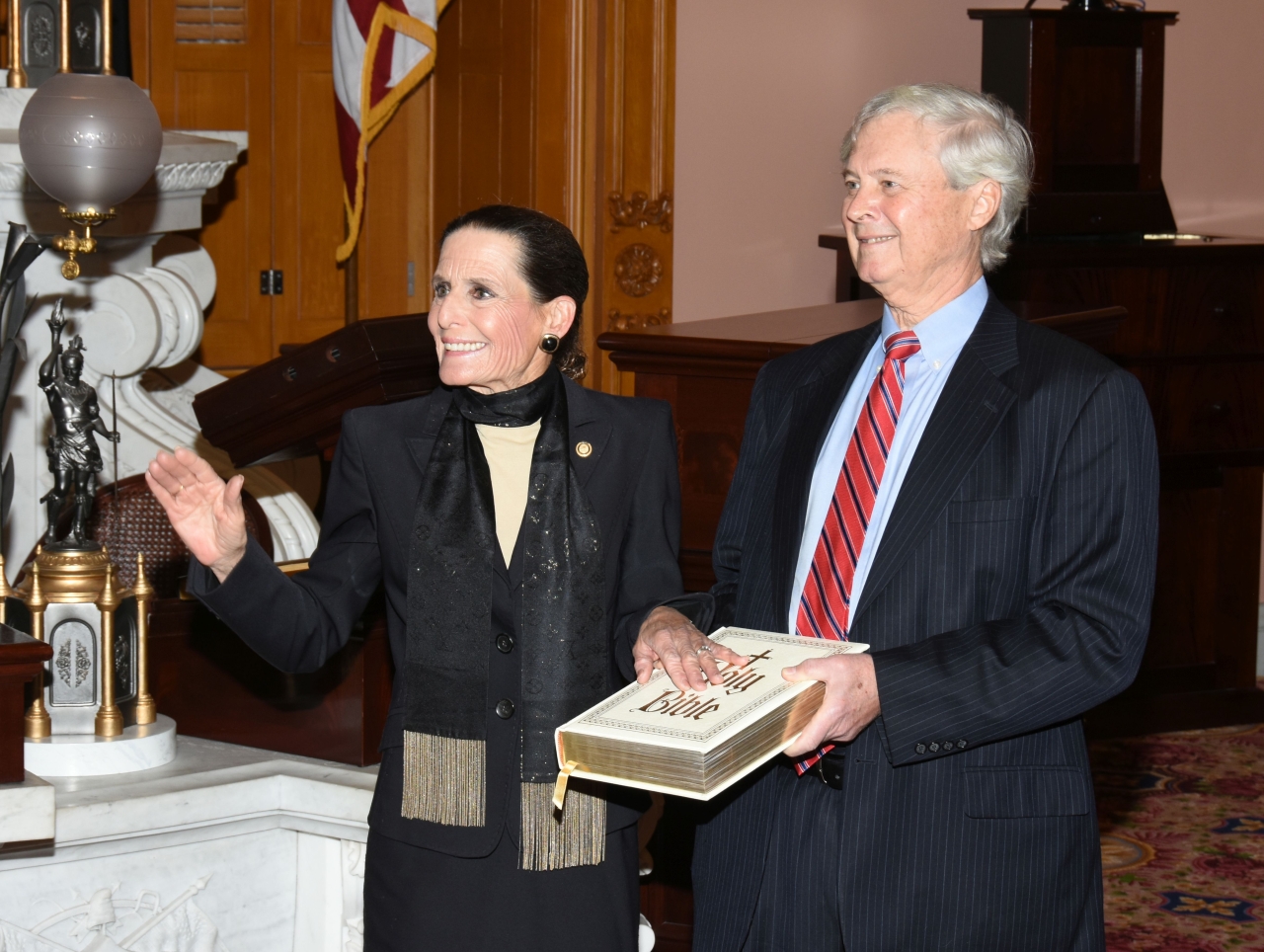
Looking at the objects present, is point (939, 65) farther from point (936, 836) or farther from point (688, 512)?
point (936, 836)

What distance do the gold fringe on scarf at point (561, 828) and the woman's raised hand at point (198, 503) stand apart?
21.3 inches

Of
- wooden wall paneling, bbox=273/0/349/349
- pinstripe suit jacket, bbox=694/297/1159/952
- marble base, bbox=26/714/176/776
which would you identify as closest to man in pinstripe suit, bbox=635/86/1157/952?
pinstripe suit jacket, bbox=694/297/1159/952

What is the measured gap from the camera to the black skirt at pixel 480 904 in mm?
2320

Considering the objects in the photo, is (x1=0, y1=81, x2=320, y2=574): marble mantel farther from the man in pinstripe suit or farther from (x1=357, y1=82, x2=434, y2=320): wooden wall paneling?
(x1=357, y1=82, x2=434, y2=320): wooden wall paneling

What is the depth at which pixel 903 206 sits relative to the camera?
2189 millimetres

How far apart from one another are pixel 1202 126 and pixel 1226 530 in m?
1.84

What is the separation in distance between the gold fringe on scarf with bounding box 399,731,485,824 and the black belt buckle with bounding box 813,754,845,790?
48cm

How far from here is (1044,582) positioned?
6.93 ft

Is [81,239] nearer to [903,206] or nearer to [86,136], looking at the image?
[86,136]

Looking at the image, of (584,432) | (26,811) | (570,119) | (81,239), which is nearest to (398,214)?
(570,119)

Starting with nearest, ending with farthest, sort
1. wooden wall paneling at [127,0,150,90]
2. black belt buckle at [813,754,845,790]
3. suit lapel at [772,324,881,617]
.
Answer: black belt buckle at [813,754,845,790] → suit lapel at [772,324,881,617] → wooden wall paneling at [127,0,150,90]

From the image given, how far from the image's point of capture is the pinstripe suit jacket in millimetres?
2066

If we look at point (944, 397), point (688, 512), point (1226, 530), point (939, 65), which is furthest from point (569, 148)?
point (944, 397)

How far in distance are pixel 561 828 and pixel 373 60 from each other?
534 cm
